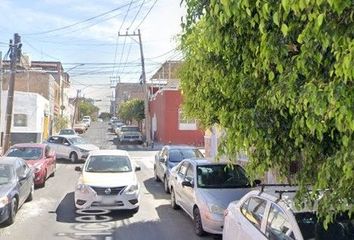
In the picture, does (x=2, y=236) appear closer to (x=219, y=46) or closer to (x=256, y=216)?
A: (x=256, y=216)

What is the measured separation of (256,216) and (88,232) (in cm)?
493

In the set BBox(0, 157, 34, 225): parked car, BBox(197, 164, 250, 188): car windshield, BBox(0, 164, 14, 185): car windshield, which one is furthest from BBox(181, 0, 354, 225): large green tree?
BBox(0, 164, 14, 185): car windshield

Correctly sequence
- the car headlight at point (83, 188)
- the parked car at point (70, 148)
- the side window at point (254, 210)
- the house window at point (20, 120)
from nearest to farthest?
the side window at point (254, 210), the car headlight at point (83, 188), the parked car at point (70, 148), the house window at point (20, 120)

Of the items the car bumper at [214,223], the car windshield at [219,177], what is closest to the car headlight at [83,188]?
the car windshield at [219,177]

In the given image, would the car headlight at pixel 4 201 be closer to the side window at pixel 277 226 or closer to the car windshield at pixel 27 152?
the side window at pixel 277 226

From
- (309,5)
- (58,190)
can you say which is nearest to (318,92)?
(309,5)

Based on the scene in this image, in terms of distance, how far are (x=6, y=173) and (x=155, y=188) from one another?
6486 mm

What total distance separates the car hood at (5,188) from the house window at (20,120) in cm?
2881

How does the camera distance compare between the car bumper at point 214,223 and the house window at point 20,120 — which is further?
the house window at point 20,120

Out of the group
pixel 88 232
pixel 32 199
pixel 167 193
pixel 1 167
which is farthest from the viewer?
pixel 167 193

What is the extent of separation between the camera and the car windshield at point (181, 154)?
16638 millimetres

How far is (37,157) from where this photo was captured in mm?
16875

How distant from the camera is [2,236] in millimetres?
9422

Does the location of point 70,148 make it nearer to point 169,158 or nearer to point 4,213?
point 169,158
